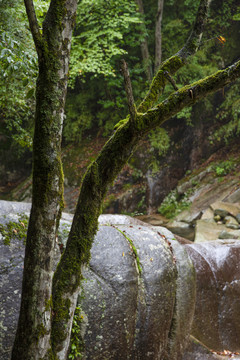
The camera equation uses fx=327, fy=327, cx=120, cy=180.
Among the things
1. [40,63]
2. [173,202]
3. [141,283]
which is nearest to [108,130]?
[173,202]

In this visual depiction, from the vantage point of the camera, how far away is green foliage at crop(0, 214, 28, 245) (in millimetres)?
3793

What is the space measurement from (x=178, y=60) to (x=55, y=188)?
186 cm

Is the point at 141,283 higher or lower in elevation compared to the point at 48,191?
lower

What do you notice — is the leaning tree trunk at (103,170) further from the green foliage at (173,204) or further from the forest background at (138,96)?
the green foliage at (173,204)

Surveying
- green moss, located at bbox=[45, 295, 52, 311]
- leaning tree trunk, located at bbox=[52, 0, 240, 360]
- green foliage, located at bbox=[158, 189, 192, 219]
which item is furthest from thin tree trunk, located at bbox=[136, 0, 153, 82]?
green moss, located at bbox=[45, 295, 52, 311]

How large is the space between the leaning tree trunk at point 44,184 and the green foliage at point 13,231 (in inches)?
49.0

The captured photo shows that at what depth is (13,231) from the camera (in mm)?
3887

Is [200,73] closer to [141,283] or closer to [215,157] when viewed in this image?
[215,157]

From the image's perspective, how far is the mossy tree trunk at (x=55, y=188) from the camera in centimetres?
264

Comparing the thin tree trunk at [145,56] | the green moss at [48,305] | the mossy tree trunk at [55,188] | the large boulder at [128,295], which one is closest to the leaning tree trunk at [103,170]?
the mossy tree trunk at [55,188]

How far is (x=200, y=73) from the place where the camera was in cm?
1338

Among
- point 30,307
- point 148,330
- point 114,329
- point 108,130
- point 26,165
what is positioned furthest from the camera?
point 26,165

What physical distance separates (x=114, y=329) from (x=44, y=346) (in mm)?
1432

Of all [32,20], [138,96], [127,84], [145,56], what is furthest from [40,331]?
[145,56]
